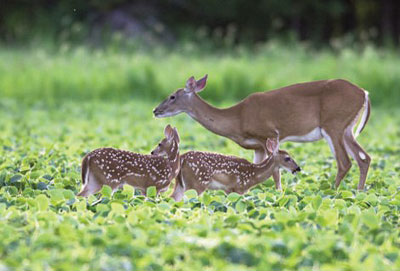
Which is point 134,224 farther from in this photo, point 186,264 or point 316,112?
point 316,112

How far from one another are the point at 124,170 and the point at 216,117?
4.59 ft

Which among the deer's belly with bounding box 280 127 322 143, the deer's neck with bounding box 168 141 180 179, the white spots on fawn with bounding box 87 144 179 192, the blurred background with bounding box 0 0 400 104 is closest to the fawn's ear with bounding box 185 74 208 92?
the deer's belly with bounding box 280 127 322 143

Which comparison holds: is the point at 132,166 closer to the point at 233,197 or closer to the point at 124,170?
the point at 124,170

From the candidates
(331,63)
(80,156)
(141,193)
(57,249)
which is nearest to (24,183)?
(141,193)

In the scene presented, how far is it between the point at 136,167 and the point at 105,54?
11.8 metres

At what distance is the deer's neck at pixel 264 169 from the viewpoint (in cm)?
604

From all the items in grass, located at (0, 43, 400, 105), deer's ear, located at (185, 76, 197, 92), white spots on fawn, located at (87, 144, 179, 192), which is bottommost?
grass, located at (0, 43, 400, 105)

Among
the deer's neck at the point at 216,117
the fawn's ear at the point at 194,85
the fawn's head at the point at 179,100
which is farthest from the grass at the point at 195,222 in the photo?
the fawn's ear at the point at 194,85

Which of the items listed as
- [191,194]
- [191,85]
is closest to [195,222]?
[191,194]

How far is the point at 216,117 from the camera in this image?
6.77 meters

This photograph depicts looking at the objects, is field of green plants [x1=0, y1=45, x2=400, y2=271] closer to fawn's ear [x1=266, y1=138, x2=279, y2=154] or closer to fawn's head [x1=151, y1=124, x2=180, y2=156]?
fawn's ear [x1=266, y1=138, x2=279, y2=154]

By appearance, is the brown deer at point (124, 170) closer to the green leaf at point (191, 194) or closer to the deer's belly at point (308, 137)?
the green leaf at point (191, 194)

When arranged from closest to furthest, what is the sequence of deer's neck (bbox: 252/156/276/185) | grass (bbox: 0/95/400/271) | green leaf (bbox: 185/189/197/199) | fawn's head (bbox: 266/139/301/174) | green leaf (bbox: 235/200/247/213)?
grass (bbox: 0/95/400/271) → green leaf (bbox: 235/200/247/213) → green leaf (bbox: 185/189/197/199) → deer's neck (bbox: 252/156/276/185) → fawn's head (bbox: 266/139/301/174)

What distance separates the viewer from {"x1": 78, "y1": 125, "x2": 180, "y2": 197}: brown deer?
5.54 m
